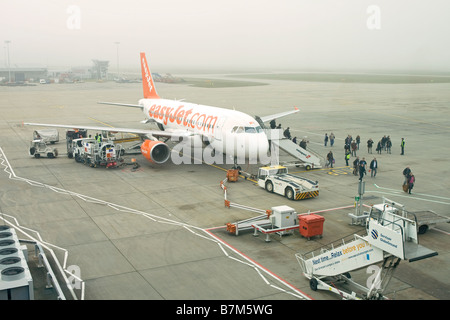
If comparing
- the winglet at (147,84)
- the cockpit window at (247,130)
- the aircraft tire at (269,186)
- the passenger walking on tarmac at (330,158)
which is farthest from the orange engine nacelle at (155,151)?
the winglet at (147,84)

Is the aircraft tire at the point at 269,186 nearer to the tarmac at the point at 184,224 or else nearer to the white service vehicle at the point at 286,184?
the white service vehicle at the point at 286,184

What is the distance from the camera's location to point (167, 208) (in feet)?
94.6

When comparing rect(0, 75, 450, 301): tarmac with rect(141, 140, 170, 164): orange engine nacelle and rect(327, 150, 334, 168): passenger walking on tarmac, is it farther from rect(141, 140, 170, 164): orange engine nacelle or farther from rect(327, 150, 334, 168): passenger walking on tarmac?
rect(141, 140, 170, 164): orange engine nacelle

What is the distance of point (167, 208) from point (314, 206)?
30.8ft

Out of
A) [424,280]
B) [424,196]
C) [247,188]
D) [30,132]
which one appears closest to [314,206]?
[247,188]

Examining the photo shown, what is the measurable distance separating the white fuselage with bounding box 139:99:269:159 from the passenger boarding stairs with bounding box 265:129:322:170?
3348 millimetres

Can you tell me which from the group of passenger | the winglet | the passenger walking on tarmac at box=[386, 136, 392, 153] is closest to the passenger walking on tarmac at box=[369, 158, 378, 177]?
the group of passenger

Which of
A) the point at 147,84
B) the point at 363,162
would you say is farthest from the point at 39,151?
the point at 363,162

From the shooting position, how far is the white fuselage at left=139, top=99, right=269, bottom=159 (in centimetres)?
3438

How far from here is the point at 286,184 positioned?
31.0m

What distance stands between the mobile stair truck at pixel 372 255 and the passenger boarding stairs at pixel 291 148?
20159 millimetres

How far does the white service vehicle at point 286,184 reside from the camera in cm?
3056

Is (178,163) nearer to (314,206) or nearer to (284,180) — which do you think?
(284,180)
